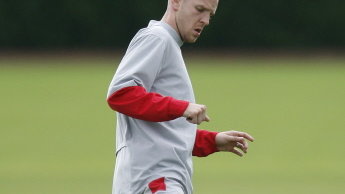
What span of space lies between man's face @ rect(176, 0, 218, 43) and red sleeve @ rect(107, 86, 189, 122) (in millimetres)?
388

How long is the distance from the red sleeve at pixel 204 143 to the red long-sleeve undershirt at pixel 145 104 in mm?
696

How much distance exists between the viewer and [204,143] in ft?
17.6

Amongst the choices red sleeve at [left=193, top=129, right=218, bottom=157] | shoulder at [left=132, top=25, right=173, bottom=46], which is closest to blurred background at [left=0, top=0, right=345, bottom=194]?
red sleeve at [left=193, top=129, right=218, bottom=157]

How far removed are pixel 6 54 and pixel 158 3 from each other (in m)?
4.36

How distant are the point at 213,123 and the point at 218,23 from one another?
44.7ft

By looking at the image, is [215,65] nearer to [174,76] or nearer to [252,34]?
[252,34]

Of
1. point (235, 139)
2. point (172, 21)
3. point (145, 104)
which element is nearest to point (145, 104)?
point (145, 104)

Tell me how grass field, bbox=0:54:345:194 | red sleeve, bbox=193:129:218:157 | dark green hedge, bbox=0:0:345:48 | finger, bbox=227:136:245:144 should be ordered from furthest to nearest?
1. dark green hedge, bbox=0:0:345:48
2. grass field, bbox=0:54:345:194
3. red sleeve, bbox=193:129:218:157
4. finger, bbox=227:136:245:144

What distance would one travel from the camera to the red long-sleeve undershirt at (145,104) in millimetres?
4613

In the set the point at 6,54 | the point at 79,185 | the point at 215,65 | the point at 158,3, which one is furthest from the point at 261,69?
the point at 79,185

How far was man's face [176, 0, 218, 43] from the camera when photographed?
16.1 ft

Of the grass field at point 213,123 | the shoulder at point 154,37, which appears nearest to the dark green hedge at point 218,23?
the grass field at point 213,123

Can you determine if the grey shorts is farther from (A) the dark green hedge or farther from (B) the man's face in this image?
(A) the dark green hedge

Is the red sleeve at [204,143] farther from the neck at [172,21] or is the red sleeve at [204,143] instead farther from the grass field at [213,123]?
the grass field at [213,123]
